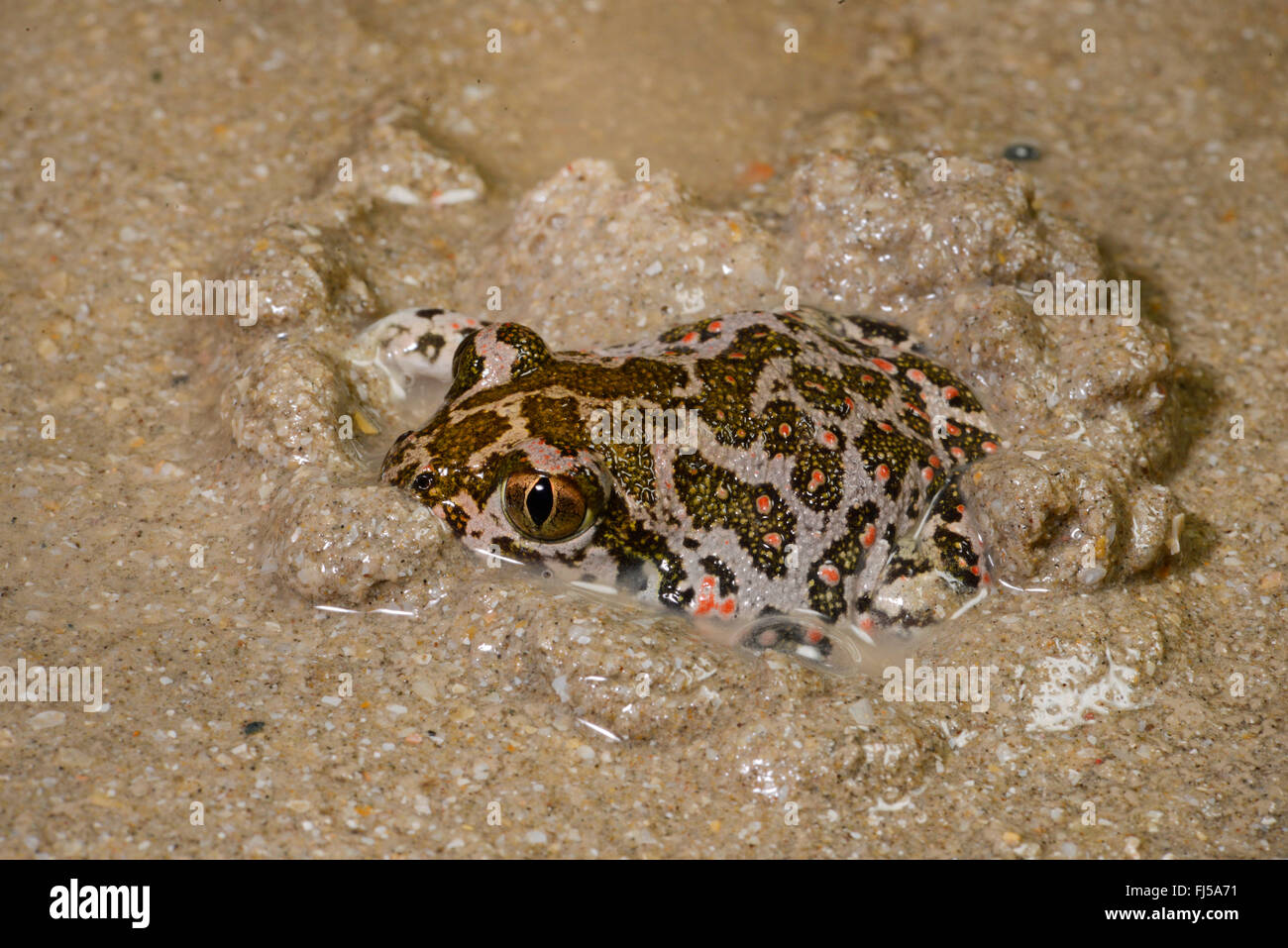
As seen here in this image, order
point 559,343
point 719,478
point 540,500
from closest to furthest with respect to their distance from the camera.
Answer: point 540,500 < point 719,478 < point 559,343

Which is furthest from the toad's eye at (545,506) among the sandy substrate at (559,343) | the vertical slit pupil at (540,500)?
the sandy substrate at (559,343)

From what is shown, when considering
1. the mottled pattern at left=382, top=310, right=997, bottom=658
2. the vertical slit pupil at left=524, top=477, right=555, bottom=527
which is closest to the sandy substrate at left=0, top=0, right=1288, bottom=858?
the mottled pattern at left=382, top=310, right=997, bottom=658

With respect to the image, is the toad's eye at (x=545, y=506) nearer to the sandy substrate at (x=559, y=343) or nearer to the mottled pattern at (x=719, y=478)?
the mottled pattern at (x=719, y=478)

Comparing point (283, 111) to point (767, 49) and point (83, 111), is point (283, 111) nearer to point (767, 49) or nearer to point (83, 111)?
point (83, 111)

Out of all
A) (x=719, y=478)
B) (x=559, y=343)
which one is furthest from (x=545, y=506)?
(x=559, y=343)

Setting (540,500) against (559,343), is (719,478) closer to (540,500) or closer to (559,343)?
(540,500)

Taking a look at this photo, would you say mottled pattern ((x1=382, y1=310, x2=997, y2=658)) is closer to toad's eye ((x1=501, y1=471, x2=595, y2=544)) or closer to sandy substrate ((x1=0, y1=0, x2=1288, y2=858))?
toad's eye ((x1=501, y1=471, x2=595, y2=544))

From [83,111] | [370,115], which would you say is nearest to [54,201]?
[83,111]
